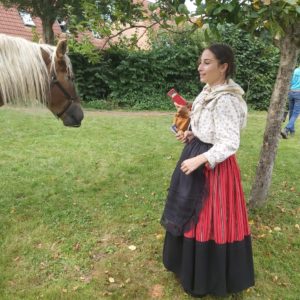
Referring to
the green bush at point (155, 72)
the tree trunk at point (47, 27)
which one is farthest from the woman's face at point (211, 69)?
the tree trunk at point (47, 27)

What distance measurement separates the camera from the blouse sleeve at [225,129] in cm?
227

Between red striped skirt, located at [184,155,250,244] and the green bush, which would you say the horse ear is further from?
the green bush

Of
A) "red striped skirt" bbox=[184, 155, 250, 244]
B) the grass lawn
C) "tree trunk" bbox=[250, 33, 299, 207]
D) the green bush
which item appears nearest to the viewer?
"red striped skirt" bbox=[184, 155, 250, 244]

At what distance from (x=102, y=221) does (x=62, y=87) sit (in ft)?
4.90

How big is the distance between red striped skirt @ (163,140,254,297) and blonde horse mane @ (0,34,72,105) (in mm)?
1593

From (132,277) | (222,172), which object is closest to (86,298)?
(132,277)

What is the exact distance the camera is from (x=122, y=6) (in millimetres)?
3848

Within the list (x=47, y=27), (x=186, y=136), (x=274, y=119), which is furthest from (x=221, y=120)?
(x=47, y=27)

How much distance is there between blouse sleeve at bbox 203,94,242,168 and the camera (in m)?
2.27

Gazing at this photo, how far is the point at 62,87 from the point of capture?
3.49 meters

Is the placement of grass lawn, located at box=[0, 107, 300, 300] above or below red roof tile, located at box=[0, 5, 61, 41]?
below

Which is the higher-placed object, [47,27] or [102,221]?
[47,27]

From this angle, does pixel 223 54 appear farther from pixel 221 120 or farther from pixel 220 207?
pixel 220 207

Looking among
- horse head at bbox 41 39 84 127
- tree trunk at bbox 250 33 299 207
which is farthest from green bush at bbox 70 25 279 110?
tree trunk at bbox 250 33 299 207
